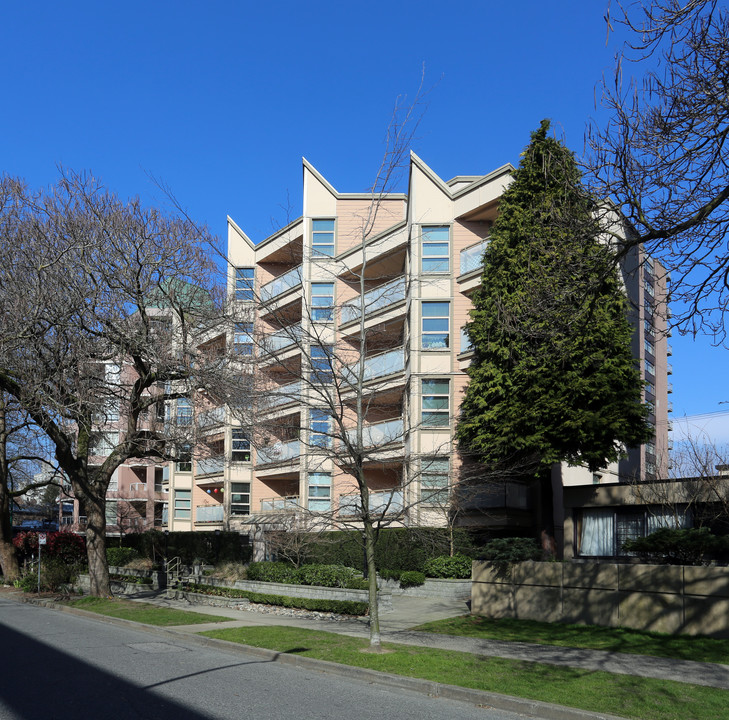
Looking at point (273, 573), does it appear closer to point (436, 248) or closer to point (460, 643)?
point (460, 643)

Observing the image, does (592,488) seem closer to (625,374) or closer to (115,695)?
(625,374)

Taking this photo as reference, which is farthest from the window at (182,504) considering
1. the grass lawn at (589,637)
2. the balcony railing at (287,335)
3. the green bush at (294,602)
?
the balcony railing at (287,335)

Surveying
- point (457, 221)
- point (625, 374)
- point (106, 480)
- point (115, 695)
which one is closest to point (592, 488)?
point (625, 374)

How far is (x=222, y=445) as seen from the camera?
43031mm

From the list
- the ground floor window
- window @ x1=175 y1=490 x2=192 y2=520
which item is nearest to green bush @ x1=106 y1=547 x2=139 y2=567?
window @ x1=175 y1=490 x2=192 y2=520

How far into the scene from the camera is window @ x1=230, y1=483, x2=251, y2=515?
4209cm

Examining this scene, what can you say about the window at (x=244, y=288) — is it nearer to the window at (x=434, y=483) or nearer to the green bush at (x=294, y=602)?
the window at (x=434, y=483)

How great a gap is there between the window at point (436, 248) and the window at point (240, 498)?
1888cm

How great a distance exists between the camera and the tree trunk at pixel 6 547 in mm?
29500

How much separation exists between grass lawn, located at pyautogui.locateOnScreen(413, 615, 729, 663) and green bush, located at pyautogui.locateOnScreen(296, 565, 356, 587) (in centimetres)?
514

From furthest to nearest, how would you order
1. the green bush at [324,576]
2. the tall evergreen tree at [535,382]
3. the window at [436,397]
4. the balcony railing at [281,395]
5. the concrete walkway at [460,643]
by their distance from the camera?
the window at [436,397] < the green bush at [324,576] < the tall evergreen tree at [535,382] < the balcony railing at [281,395] < the concrete walkway at [460,643]

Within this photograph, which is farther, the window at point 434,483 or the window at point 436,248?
the window at point 436,248

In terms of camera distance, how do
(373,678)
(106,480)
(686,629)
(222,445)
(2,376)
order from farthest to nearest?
(222,445), (106,480), (2,376), (686,629), (373,678)

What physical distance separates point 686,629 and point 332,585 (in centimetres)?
1078
